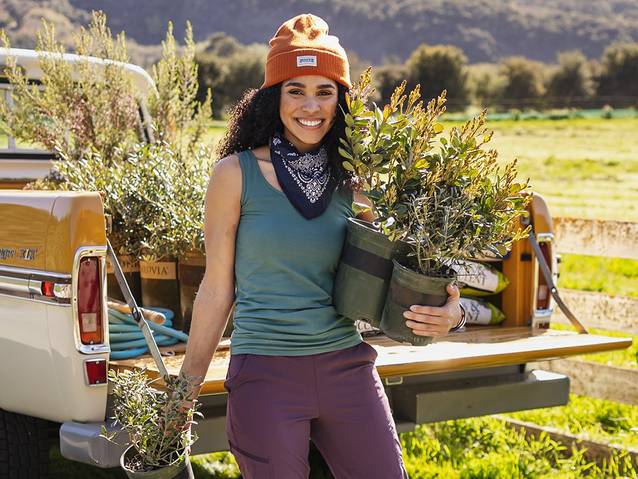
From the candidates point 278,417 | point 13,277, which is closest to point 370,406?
point 278,417

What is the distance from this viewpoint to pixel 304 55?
2609mm

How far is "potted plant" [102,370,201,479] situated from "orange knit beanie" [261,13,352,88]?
0.84 meters

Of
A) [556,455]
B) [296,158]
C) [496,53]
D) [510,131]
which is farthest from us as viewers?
[496,53]

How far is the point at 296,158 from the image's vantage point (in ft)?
8.62

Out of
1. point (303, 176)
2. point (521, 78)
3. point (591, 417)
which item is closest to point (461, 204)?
point (303, 176)

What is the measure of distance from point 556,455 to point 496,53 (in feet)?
223

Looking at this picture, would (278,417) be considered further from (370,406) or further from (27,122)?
(27,122)

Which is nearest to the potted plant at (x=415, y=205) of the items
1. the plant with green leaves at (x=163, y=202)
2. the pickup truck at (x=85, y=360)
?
the pickup truck at (x=85, y=360)

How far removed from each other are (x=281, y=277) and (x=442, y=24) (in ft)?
241

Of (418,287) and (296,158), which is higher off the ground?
(296,158)

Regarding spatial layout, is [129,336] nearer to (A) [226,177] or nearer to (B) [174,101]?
(A) [226,177]

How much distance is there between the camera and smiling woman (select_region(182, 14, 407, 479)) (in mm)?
2439

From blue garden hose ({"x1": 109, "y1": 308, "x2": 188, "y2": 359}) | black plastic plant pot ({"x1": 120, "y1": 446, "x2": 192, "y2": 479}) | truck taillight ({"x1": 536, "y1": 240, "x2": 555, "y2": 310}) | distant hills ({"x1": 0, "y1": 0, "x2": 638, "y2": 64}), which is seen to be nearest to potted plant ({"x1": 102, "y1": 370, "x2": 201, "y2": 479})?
black plastic plant pot ({"x1": 120, "y1": 446, "x2": 192, "y2": 479})

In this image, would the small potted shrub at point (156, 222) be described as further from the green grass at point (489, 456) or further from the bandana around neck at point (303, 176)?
the green grass at point (489, 456)
